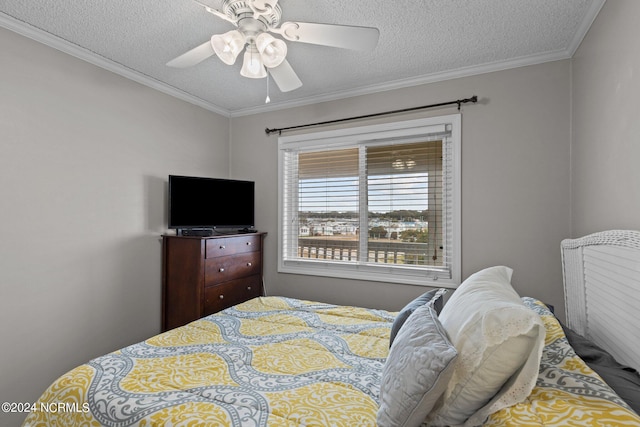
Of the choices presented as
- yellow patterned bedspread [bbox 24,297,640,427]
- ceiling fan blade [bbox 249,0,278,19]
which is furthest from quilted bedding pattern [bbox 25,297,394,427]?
A: ceiling fan blade [bbox 249,0,278,19]

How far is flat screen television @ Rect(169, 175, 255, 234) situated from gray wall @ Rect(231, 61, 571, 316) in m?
1.60

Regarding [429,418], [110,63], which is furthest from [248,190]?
[429,418]

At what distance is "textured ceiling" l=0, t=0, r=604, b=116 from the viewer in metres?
1.90

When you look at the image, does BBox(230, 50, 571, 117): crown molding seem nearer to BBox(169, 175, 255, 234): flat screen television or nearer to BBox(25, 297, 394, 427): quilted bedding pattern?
BBox(169, 175, 255, 234): flat screen television

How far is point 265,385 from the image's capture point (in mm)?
1308

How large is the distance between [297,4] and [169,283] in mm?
2449

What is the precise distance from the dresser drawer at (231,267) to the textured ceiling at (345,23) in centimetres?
161

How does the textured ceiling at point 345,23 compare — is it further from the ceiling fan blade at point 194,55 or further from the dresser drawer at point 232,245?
the dresser drawer at point 232,245

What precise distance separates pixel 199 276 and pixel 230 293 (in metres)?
0.41

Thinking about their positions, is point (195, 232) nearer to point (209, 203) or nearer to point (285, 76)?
point (209, 203)

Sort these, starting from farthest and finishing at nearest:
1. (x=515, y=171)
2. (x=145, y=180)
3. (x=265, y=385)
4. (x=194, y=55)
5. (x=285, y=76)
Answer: (x=145, y=180), (x=515, y=171), (x=285, y=76), (x=194, y=55), (x=265, y=385)

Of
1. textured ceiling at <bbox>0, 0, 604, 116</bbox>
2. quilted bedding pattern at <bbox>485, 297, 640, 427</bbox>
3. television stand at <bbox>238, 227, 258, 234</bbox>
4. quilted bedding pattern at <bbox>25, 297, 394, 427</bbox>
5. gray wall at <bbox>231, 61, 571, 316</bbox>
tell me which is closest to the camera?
quilted bedding pattern at <bbox>485, 297, 640, 427</bbox>

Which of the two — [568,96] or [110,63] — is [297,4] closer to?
[110,63]

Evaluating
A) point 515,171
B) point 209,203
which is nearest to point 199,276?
point 209,203
